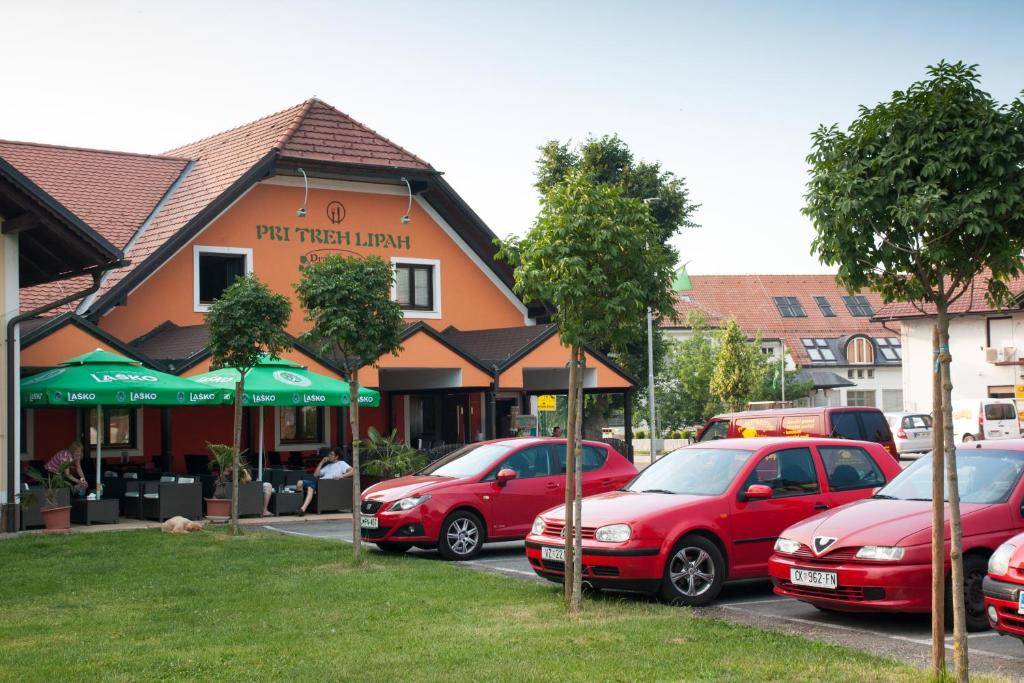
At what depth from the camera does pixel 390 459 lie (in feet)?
77.4

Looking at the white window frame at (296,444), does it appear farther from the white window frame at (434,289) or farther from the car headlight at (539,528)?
the car headlight at (539,528)

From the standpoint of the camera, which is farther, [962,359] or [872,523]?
[962,359]

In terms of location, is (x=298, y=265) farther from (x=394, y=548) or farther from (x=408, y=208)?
(x=394, y=548)

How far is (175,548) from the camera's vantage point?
1675 cm

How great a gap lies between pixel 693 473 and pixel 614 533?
5.09 feet

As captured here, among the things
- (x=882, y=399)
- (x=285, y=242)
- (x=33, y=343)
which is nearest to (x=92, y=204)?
(x=285, y=242)

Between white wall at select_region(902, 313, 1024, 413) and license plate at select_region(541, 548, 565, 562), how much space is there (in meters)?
45.1

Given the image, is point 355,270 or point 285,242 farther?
point 285,242

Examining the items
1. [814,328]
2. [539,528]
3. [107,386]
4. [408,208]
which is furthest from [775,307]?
[539,528]

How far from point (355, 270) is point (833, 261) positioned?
870 cm

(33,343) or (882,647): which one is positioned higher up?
(33,343)

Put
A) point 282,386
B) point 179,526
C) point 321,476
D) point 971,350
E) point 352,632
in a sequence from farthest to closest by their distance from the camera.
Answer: point 971,350
point 321,476
point 282,386
point 179,526
point 352,632

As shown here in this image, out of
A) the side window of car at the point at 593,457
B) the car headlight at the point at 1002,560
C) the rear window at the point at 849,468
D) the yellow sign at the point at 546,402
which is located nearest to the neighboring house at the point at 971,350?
the yellow sign at the point at 546,402

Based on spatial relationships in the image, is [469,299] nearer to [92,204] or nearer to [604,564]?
[92,204]
